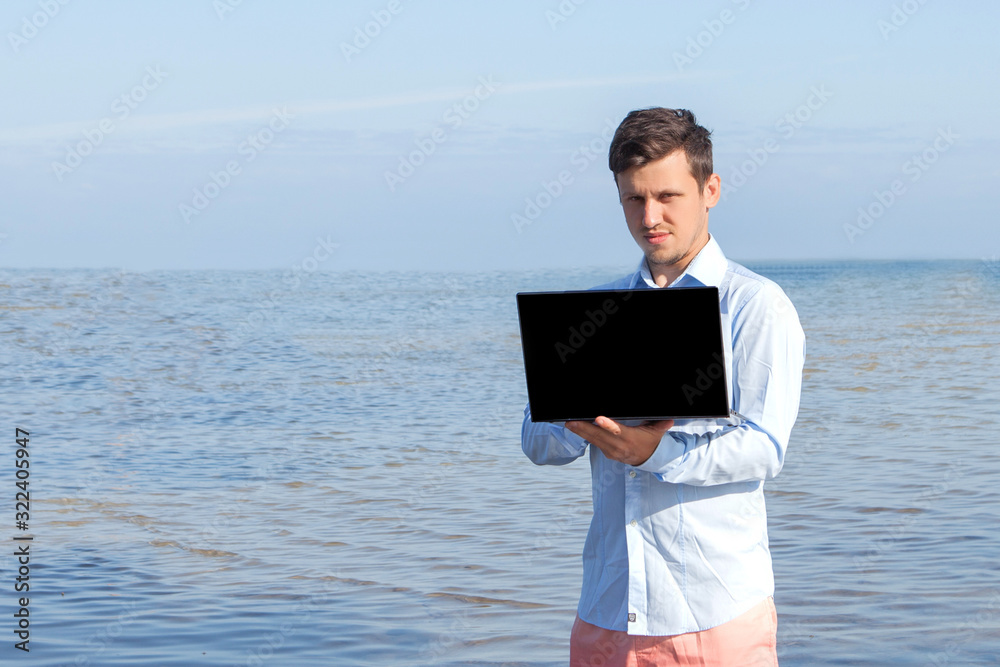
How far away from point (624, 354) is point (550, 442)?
0.35 meters

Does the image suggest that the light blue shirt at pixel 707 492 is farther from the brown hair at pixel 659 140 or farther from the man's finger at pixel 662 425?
the brown hair at pixel 659 140

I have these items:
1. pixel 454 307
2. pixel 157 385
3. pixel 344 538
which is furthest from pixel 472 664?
pixel 454 307

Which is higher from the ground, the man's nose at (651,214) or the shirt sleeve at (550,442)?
the man's nose at (651,214)

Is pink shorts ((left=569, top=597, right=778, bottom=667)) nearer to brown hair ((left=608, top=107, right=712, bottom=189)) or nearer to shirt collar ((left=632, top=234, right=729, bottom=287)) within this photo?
shirt collar ((left=632, top=234, right=729, bottom=287))

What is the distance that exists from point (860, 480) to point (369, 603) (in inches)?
179

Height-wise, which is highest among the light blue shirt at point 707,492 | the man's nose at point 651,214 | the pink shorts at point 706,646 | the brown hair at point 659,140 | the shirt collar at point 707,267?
the brown hair at point 659,140

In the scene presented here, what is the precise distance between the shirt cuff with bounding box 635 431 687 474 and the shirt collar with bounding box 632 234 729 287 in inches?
15.9

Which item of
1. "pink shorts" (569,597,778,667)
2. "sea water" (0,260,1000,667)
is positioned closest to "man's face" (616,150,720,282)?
"pink shorts" (569,597,778,667)

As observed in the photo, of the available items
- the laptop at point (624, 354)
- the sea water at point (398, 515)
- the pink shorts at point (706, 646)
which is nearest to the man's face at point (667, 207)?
the laptop at point (624, 354)

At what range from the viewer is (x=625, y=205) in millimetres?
2363

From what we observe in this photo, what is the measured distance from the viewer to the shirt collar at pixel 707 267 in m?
2.33

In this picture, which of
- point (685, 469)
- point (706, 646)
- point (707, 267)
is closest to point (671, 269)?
point (707, 267)

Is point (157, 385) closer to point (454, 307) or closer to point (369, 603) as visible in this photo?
point (369, 603)

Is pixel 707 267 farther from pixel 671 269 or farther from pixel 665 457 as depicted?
pixel 665 457
